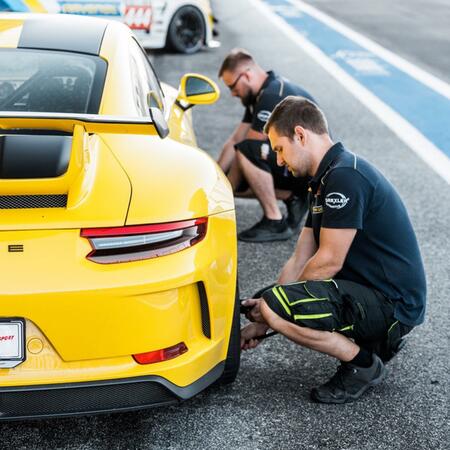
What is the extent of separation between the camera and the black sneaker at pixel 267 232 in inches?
219

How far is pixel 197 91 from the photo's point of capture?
4797 mm

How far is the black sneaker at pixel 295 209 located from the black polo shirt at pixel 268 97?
55cm

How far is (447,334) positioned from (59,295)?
7.32 feet

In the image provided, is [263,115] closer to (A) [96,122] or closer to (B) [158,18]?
(A) [96,122]

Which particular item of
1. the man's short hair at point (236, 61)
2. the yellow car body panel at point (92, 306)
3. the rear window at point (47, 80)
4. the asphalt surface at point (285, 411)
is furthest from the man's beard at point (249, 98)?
the yellow car body panel at point (92, 306)

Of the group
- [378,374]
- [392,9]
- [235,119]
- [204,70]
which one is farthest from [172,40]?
[378,374]

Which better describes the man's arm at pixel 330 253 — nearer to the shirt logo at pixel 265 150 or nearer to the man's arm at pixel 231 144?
the shirt logo at pixel 265 150

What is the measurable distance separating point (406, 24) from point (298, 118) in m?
14.9

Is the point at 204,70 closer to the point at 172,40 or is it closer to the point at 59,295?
the point at 172,40

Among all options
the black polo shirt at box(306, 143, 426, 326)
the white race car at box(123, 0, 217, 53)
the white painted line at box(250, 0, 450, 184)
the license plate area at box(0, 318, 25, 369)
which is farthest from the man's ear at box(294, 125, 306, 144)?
the white race car at box(123, 0, 217, 53)

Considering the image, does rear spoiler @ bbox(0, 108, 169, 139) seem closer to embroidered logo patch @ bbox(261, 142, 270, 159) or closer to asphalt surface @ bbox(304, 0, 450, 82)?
embroidered logo patch @ bbox(261, 142, 270, 159)

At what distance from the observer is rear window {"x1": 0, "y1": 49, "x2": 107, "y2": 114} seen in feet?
12.4

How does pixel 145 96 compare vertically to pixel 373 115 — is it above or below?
above

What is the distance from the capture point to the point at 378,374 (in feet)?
12.1
